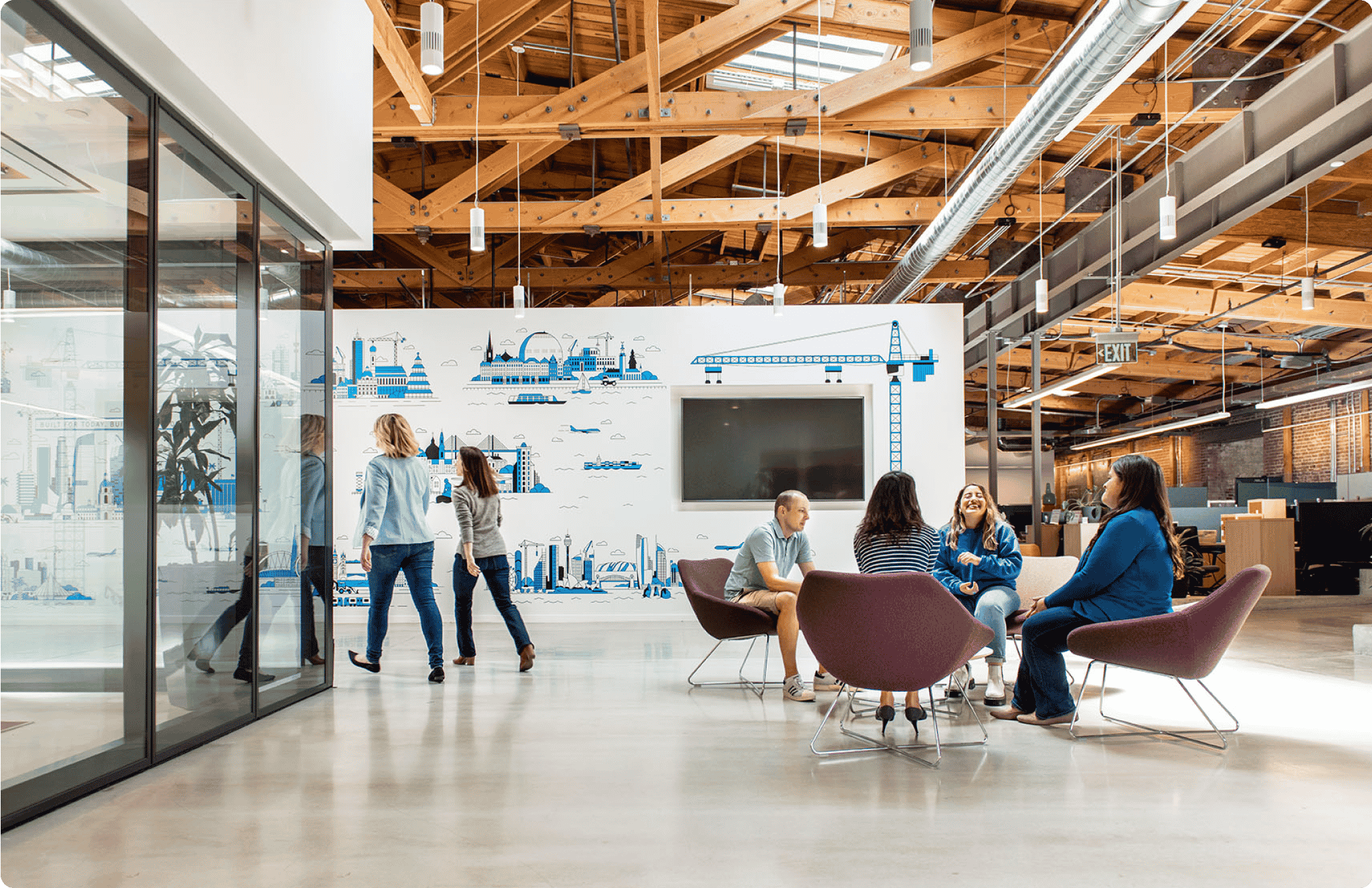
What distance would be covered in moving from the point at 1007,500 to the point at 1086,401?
5.43 metres

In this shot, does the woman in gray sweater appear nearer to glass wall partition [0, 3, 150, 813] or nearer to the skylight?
glass wall partition [0, 3, 150, 813]

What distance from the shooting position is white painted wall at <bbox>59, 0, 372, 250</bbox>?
322 cm

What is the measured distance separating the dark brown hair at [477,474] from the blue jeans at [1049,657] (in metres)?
3.38

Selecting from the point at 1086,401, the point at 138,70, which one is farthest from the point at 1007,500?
the point at 138,70

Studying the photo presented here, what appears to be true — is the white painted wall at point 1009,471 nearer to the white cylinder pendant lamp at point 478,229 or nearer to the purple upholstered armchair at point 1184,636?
the white cylinder pendant lamp at point 478,229

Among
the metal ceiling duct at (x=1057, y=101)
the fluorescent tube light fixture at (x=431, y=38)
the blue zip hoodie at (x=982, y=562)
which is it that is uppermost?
the metal ceiling duct at (x=1057, y=101)

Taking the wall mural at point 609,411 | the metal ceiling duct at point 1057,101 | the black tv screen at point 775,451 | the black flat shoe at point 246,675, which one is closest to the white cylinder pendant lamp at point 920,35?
the metal ceiling duct at point 1057,101

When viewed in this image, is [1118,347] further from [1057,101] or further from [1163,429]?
[1163,429]

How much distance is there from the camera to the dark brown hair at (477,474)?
5.94 meters

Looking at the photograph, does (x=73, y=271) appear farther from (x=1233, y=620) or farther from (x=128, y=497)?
(x=1233, y=620)

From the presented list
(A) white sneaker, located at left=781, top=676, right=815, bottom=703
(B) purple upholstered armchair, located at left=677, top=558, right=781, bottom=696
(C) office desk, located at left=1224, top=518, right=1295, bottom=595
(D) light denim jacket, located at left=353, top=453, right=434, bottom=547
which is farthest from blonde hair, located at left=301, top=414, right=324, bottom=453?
(C) office desk, located at left=1224, top=518, right=1295, bottom=595

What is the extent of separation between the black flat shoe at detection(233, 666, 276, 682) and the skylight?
5204 mm

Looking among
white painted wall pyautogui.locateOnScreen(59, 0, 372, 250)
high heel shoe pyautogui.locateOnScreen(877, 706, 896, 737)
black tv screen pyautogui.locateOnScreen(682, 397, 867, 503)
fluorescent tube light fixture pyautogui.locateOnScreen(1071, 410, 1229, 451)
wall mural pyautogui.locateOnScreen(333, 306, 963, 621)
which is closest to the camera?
white painted wall pyautogui.locateOnScreen(59, 0, 372, 250)

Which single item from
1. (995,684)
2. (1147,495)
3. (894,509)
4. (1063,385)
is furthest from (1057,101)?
(1063,385)
